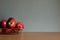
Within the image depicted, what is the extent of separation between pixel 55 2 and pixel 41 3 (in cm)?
18

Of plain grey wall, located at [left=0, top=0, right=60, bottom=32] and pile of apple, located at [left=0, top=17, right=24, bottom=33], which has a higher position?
plain grey wall, located at [left=0, top=0, right=60, bottom=32]

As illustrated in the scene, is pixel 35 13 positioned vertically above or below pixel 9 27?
above

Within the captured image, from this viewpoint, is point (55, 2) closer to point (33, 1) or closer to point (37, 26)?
point (33, 1)

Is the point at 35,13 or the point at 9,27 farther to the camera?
the point at 35,13

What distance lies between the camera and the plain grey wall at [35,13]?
1319mm

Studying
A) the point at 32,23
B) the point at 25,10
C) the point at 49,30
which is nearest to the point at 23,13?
the point at 25,10

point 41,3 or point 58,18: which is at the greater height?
point 41,3

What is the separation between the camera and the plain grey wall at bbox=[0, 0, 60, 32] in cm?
132

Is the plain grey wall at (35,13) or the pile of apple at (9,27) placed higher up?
the plain grey wall at (35,13)

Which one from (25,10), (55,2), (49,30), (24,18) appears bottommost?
(49,30)

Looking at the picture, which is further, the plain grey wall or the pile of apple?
the plain grey wall

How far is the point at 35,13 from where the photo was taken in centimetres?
134

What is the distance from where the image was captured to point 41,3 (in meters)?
1.35

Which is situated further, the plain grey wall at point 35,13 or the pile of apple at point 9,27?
the plain grey wall at point 35,13
